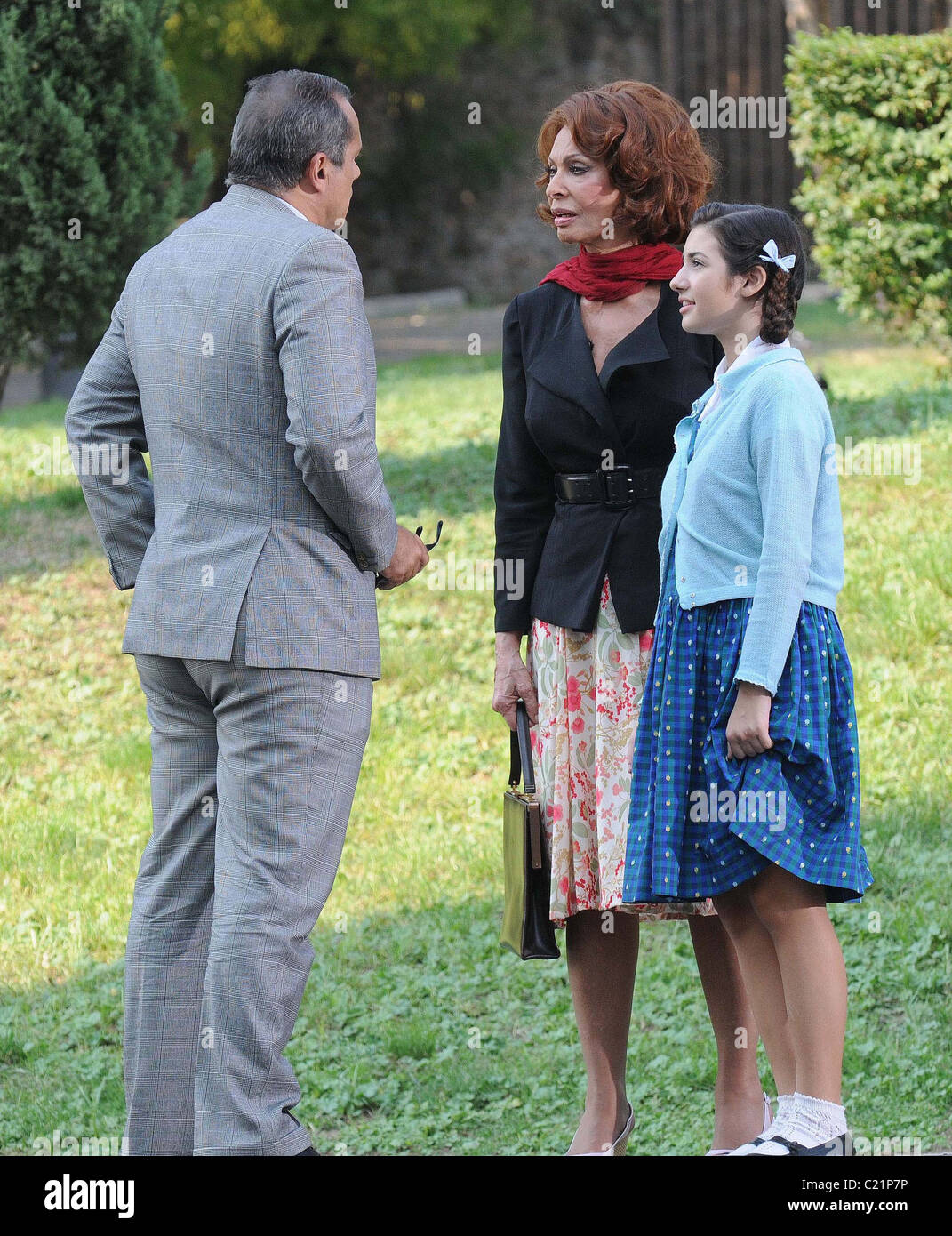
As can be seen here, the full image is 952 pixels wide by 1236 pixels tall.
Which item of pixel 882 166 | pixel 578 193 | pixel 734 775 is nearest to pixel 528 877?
pixel 734 775

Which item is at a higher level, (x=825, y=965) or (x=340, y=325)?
(x=340, y=325)

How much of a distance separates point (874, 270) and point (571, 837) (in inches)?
228

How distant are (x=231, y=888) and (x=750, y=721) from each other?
1.04 meters

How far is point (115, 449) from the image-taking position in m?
3.12

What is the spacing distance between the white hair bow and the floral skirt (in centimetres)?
81

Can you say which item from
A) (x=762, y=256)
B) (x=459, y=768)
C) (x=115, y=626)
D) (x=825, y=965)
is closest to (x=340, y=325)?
(x=762, y=256)

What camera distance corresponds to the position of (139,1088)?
3.07 meters

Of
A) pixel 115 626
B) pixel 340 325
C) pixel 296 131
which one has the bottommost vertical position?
Answer: pixel 115 626

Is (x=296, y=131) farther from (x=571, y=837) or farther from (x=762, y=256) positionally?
(x=571, y=837)

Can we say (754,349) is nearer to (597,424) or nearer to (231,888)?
(597,424)

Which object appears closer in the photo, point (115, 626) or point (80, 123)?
point (115, 626)

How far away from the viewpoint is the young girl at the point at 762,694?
9.02 ft

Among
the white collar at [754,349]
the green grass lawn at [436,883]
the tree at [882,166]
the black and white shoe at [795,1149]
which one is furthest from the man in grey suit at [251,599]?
the tree at [882,166]
